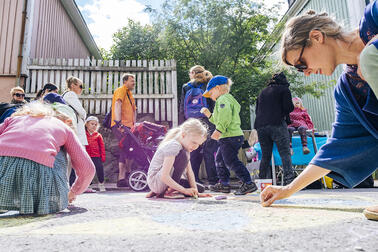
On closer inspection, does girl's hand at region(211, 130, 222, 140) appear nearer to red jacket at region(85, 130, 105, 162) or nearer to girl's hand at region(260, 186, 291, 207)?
girl's hand at region(260, 186, 291, 207)

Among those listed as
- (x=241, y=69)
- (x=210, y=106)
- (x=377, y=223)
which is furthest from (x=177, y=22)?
(x=377, y=223)

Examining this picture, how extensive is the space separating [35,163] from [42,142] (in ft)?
0.50

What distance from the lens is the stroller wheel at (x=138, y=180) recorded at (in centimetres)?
485

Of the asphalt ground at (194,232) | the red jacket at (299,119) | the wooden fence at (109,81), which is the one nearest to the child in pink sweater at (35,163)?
the asphalt ground at (194,232)

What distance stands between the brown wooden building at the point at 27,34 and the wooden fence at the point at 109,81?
0.35m

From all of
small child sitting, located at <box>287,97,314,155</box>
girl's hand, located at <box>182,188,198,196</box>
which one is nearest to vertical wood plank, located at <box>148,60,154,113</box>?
small child sitting, located at <box>287,97,314,155</box>

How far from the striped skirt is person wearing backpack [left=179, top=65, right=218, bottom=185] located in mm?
2916

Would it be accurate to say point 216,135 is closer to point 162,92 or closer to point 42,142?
point 42,142

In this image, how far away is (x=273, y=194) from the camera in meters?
1.98

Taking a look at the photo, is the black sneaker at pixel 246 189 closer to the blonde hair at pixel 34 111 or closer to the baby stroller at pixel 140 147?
the baby stroller at pixel 140 147

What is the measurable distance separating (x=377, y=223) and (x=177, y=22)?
1034 centimetres

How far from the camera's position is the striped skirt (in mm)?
1976

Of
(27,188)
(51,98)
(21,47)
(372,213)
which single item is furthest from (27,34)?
(372,213)

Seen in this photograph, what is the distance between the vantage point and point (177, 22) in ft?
35.5
